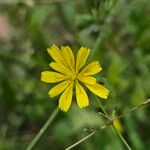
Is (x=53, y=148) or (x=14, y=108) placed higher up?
(x=14, y=108)

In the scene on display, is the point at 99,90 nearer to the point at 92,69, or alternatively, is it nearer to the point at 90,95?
the point at 92,69

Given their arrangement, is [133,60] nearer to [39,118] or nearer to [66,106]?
[39,118]

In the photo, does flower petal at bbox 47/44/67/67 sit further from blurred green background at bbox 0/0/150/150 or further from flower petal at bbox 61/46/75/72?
blurred green background at bbox 0/0/150/150

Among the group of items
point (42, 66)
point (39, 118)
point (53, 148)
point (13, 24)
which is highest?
point (13, 24)

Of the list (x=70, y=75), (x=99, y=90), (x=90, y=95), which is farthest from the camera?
(x=90, y=95)

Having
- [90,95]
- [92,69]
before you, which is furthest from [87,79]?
[90,95]

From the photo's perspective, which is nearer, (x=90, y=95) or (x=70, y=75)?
(x=70, y=75)

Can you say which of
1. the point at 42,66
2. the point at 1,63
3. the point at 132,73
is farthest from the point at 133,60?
the point at 1,63

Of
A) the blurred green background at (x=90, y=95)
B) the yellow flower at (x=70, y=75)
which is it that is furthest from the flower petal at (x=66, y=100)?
the blurred green background at (x=90, y=95)
